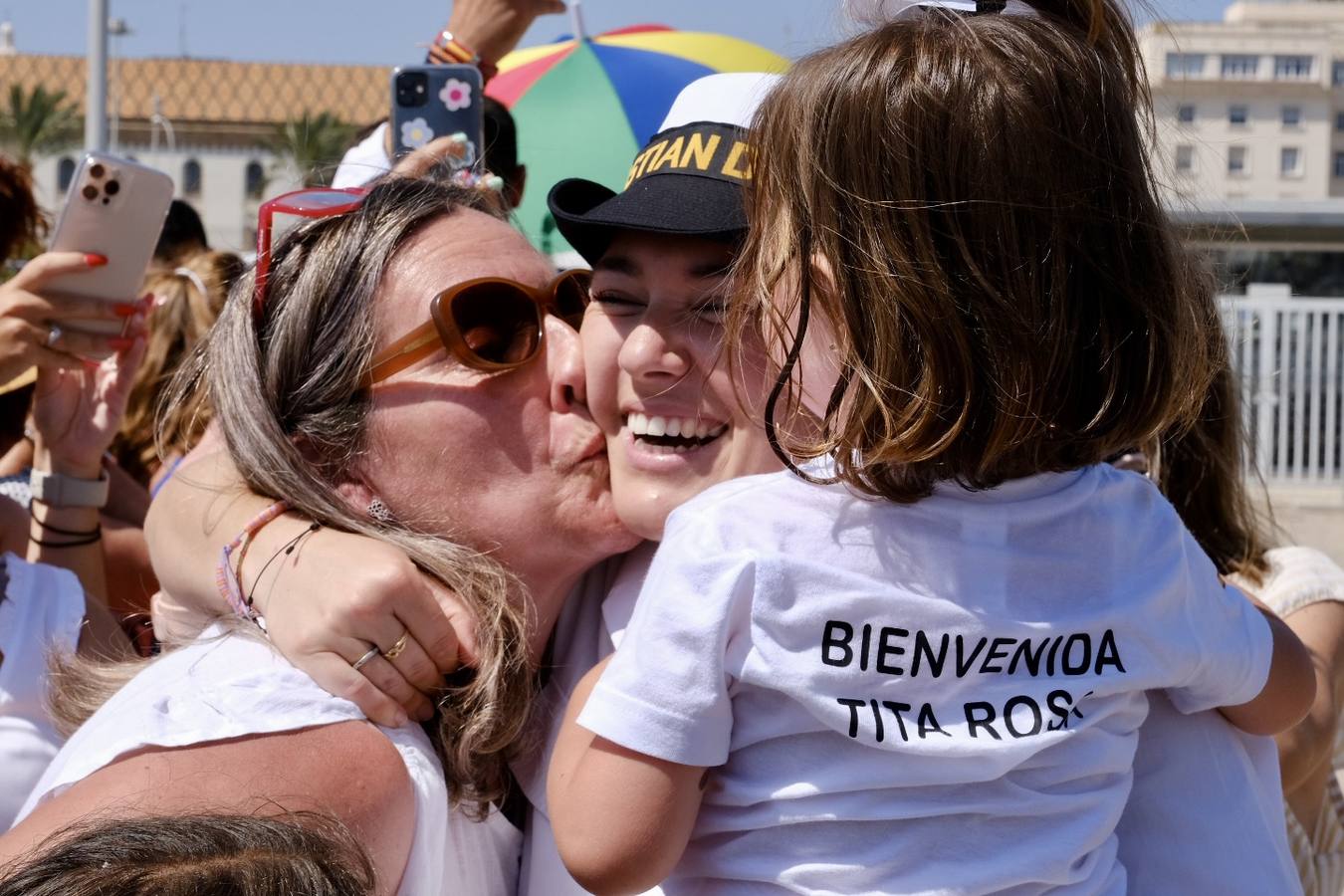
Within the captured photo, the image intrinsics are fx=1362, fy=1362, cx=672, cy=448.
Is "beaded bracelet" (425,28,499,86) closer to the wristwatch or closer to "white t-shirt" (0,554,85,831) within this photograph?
the wristwatch

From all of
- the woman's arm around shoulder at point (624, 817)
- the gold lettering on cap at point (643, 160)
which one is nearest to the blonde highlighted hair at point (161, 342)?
the gold lettering on cap at point (643, 160)

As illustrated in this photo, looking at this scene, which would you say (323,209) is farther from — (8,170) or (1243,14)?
(1243,14)

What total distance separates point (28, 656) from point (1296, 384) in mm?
10210

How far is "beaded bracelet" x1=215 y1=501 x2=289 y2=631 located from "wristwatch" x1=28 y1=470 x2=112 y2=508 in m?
1.58

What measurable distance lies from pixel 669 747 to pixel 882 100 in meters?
0.74

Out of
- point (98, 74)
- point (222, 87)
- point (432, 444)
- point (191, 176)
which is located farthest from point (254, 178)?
point (432, 444)

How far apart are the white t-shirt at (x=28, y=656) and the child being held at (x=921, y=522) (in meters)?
1.40

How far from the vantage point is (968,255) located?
146cm

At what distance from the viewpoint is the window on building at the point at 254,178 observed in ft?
243

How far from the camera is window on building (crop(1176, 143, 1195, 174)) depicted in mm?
2059

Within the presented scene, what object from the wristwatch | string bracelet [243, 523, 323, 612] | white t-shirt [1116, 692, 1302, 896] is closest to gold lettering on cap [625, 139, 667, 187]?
string bracelet [243, 523, 323, 612]

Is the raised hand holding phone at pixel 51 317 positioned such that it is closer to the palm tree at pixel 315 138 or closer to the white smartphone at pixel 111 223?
the white smartphone at pixel 111 223

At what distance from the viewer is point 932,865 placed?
1.52 m

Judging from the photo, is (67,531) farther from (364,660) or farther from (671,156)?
(671,156)
